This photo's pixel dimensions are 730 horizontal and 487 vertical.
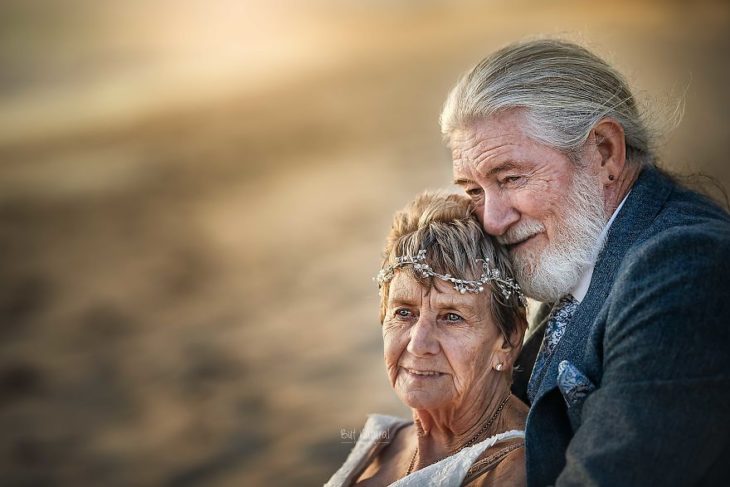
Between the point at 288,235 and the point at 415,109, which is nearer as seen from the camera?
the point at 288,235

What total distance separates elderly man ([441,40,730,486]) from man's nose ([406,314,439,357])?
0.36m

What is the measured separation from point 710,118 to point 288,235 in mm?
4238

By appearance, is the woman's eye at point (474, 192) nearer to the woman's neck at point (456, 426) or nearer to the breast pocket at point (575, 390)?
the woman's neck at point (456, 426)

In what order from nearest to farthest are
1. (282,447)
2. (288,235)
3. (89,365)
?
(282,447)
(89,365)
(288,235)

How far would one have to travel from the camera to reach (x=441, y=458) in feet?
10.6

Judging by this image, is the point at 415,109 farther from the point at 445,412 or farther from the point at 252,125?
the point at 445,412

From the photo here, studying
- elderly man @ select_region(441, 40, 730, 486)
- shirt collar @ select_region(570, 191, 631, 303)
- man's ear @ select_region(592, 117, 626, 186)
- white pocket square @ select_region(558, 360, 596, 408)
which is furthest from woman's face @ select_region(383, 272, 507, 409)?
man's ear @ select_region(592, 117, 626, 186)

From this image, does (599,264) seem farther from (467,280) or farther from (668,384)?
(668,384)

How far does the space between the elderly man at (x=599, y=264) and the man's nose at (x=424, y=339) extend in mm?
355

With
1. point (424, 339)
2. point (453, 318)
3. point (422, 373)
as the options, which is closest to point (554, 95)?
point (453, 318)

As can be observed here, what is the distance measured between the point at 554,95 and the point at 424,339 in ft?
3.03

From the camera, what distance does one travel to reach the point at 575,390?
2.66 meters

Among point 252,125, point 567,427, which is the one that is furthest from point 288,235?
point 567,427

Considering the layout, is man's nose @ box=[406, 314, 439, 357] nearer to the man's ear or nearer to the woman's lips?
the woman's lips
